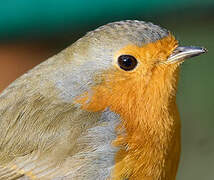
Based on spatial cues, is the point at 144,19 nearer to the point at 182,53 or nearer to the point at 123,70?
the point at 182,53

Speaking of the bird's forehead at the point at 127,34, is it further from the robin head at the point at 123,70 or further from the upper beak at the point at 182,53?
the upper beak at the point at 182,53

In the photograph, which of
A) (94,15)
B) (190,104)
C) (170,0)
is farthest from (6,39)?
(190,104)

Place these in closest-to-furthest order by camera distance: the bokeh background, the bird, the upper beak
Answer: the bird < the upper beak < the bokeh background

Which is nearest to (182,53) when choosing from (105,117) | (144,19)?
(105,117)

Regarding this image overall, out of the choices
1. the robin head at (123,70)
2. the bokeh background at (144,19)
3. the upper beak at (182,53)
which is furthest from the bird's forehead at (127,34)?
the bokeh background at (144,19)

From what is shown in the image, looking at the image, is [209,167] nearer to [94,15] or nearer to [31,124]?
[94,15]

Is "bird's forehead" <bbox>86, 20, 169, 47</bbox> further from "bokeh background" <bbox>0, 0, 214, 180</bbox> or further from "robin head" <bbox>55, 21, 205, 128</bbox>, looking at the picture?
"bokeh background" <bbox>0, 0, 214, 180</bbox>

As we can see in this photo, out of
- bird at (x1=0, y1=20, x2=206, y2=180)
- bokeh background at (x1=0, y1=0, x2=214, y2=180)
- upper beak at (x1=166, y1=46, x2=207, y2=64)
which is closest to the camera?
bird at (x1=0, y1=20, x2=206, y2=180)

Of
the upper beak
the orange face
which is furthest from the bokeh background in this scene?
the orange face

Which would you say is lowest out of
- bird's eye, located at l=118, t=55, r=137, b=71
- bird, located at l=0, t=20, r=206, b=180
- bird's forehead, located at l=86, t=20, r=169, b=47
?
bird, located at l=0, t=20, r=206, b=180
